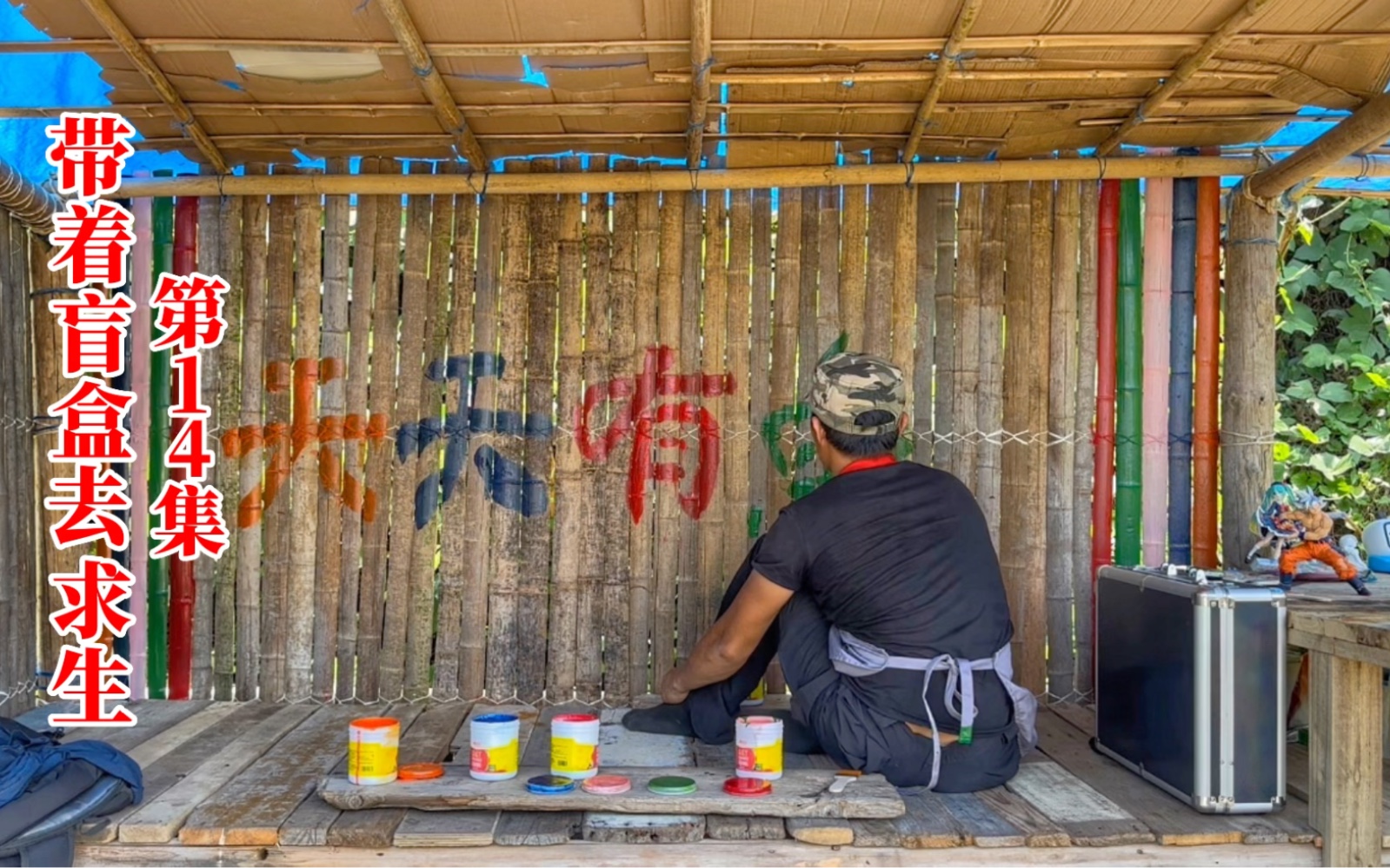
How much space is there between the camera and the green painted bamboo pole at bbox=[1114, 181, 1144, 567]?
4.71 meters

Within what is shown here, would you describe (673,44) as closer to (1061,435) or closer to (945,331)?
(945,331)

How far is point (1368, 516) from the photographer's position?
6984mm

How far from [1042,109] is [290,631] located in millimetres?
3670

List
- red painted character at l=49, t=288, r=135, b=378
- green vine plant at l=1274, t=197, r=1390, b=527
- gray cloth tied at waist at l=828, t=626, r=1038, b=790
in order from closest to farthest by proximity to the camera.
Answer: gray cloth tied at waist at l=828, t=626, r=1038, b=790 → red painted character at l=49, t=288, r=135, b=378 → green vine plant at l=1274, t=197, r=1390, b=527

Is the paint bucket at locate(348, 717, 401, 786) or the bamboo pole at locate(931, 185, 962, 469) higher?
the bamboo pole at locate(931, 185, 962, 469)

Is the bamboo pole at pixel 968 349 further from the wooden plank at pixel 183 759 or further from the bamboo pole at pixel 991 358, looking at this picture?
the wooden plank at pixel 183 759

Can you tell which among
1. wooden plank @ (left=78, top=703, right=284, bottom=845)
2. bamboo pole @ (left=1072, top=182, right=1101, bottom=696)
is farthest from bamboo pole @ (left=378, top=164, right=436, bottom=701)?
bamboo pole @ (left=1072, top=182, right=1101, bottom=696)

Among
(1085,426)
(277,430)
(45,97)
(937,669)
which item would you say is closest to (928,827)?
(937,669)

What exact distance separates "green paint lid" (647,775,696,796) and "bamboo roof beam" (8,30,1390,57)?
231 cm

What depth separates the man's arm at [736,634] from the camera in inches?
136

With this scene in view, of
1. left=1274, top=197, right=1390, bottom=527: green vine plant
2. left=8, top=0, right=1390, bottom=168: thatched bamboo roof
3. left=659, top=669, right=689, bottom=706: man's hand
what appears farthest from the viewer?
left=1274, top=197, right=1390, bottom=527: green vine plant

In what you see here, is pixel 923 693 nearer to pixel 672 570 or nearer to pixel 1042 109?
pixel 672 570

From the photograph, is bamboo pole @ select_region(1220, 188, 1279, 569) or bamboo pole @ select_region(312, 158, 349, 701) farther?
bamboo pole @ select_region(312, 158, 349, 701)

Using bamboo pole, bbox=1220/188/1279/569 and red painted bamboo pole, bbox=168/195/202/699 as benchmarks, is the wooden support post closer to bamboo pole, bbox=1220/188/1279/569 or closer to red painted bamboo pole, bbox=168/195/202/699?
bamboo pole, bbox=1220/188/1279/569
